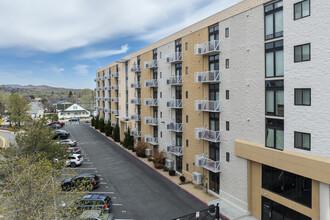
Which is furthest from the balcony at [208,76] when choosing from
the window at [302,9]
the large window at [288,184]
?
the large window at [288,184]

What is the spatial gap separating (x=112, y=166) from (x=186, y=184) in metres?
12.0

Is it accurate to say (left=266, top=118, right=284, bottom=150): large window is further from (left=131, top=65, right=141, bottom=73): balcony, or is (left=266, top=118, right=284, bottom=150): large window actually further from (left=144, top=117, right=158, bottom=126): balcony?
(left=131, top=65, right=141, bottom=73): balcony

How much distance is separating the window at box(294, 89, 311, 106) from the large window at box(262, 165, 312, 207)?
5.08m

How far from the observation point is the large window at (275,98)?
15.8 metres

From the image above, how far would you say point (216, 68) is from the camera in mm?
21359

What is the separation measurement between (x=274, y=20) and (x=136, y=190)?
2043 centimetres

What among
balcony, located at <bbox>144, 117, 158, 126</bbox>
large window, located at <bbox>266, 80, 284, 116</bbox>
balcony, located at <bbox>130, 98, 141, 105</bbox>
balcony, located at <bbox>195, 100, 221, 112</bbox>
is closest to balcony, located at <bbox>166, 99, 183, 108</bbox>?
balcony, located at <bbox>195, 100, 221, 112</bbox>

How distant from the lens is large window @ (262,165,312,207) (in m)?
14.6

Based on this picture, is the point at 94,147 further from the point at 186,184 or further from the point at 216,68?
the point at 216,68

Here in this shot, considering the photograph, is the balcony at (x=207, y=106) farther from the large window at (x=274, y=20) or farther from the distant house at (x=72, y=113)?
the distant house at (x=72, y=113)

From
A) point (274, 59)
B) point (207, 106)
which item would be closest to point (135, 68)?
point (207, 106)

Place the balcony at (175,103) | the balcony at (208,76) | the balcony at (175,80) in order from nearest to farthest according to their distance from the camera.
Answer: the balcony at (208,76) → the balcony at (175,80) → the balcony at (175,103)

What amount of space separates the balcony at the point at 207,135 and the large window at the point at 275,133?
503cm

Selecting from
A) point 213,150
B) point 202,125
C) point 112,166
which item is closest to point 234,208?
point 213,150
